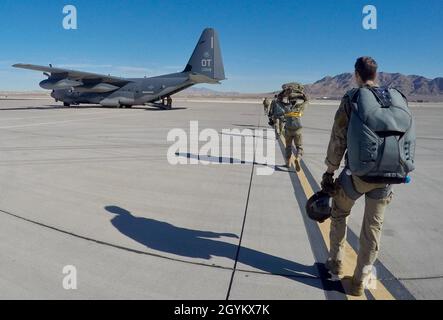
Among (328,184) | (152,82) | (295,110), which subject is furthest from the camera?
(152,82)

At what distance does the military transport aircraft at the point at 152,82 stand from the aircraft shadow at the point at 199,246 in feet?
78.2

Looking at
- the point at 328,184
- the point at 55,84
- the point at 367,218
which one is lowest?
the point at 367,218

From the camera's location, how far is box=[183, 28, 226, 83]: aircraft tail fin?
28.4 meters

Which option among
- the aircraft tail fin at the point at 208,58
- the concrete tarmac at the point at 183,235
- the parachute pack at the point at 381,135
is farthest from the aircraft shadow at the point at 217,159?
the aircraft tail fin at the point at 208,58

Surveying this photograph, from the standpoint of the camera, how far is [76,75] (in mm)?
26344

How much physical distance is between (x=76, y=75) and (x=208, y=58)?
10.8 metres

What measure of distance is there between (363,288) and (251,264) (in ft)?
3.48

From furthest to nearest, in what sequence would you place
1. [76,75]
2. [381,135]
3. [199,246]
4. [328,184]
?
[76,75], [199,246], [328,184], [381,135]

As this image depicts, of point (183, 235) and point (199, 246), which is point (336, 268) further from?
point (183, 235)

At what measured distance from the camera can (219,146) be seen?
11078 millimetres

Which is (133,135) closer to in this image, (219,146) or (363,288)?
(219,146)

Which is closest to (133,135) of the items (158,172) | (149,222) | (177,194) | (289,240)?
(158,172)

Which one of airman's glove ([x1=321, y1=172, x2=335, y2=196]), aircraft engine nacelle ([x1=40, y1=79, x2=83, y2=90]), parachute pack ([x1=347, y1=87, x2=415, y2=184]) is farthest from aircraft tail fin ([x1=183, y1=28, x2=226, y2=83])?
parachute pack ([x1=347, y1=87, x2=415, y2=184])

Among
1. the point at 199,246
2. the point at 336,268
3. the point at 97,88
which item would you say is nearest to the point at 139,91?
the point at 97,88
